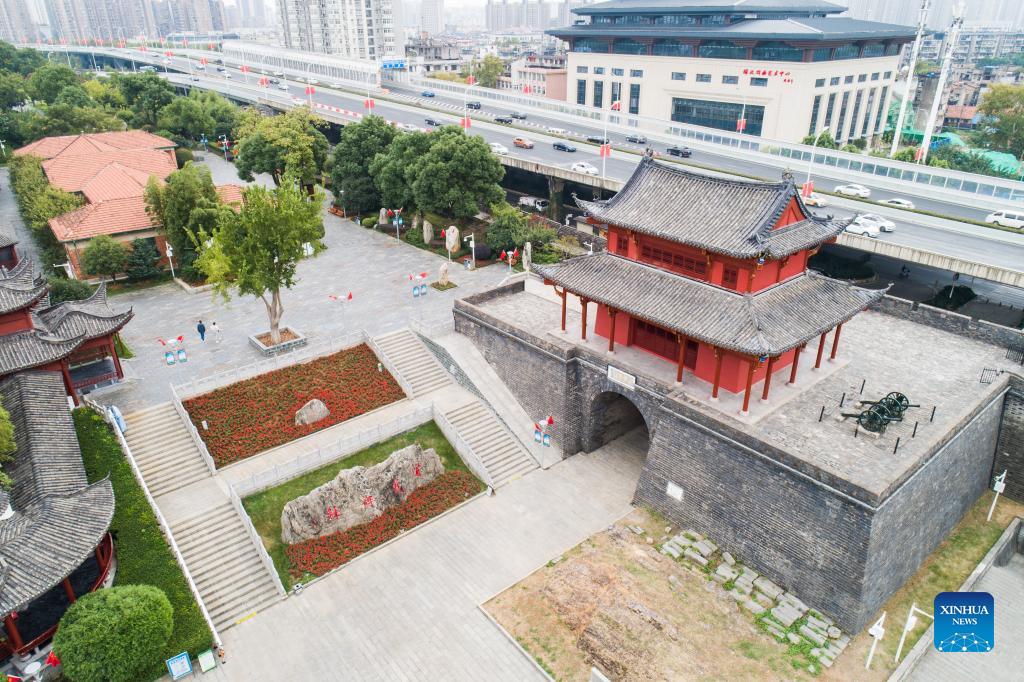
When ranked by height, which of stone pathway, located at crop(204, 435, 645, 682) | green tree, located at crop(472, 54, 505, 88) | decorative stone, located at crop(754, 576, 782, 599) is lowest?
decorative stone, located at crop(754, 576, 782, 599)

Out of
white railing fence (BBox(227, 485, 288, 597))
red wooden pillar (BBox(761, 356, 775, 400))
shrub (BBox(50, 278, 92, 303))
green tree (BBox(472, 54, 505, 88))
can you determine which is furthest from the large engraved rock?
green tree (BBox(472, 54, 505, 88))

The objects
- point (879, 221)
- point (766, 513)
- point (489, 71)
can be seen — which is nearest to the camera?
point (766, 513)

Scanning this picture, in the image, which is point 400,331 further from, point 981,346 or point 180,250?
point 981,346

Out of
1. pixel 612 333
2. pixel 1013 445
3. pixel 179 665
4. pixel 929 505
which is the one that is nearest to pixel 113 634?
pixel 179 665

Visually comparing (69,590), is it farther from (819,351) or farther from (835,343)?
(835,343)

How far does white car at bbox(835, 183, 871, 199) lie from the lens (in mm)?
53188

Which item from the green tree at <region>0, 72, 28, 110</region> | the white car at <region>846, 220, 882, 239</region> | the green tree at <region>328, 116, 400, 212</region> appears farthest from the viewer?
the green tree at <region>0, 72, 28, 110</region>

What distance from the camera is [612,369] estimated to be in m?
30.5

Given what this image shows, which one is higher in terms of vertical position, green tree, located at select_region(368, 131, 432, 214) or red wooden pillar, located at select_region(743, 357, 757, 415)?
green tree, located at select_region(368, 131, 432, 214)

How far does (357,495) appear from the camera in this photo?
2825 centimetres

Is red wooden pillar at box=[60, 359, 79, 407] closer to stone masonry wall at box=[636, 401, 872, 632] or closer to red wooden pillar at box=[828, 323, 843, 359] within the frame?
stone masonry wall at box=[636, 401, 872, 632]

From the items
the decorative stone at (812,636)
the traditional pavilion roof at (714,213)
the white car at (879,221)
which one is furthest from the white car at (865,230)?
the decorative stone at (812,636)

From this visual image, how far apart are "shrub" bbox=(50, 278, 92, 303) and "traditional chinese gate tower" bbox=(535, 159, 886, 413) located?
28.4m

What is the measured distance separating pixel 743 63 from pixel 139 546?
304 ft
